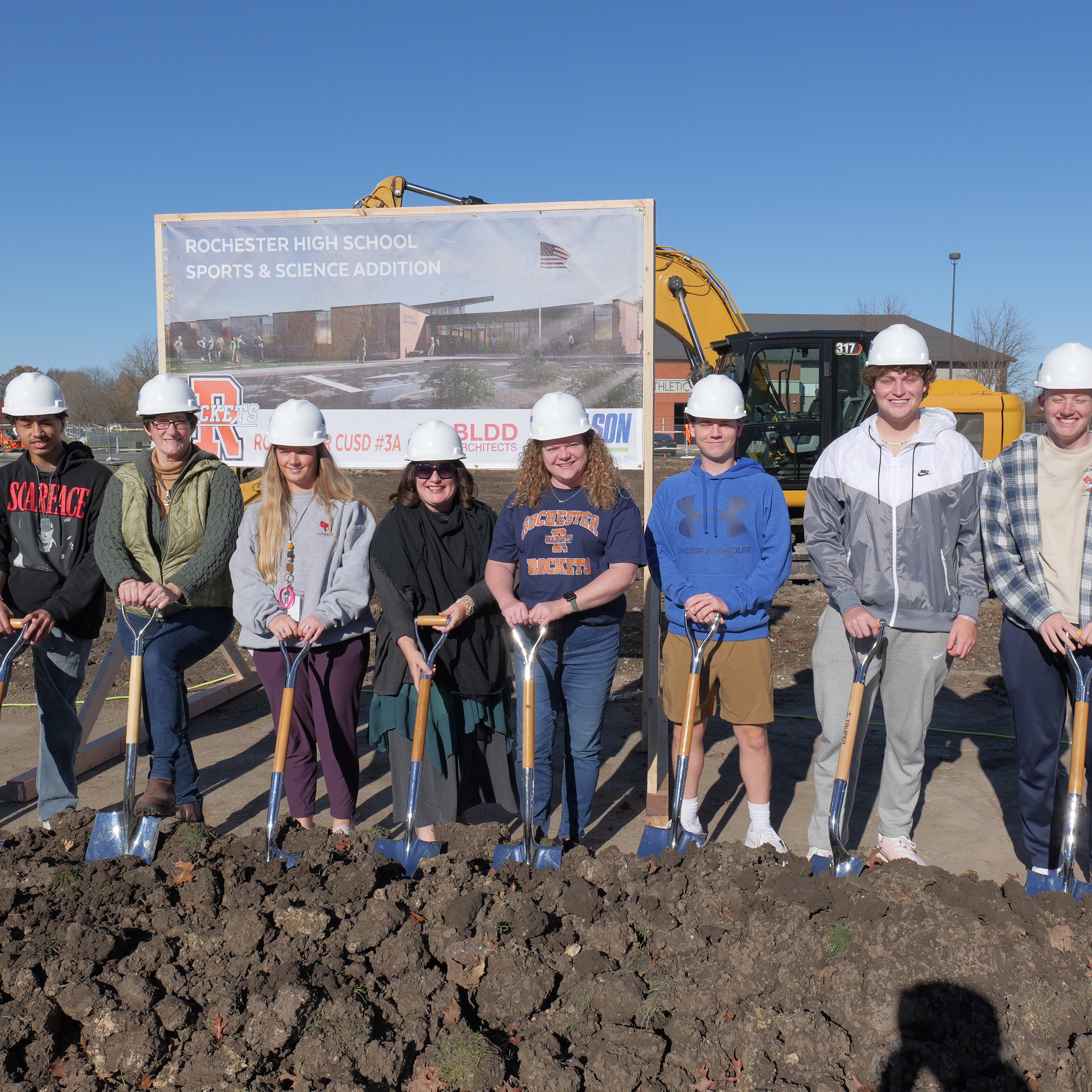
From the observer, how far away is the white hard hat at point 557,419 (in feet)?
13.4

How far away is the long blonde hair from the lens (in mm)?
4207

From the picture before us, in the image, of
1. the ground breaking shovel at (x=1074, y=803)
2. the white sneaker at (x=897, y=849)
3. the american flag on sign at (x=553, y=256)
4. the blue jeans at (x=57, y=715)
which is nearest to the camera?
the ground breaking shovel at (x=1074, y=803)

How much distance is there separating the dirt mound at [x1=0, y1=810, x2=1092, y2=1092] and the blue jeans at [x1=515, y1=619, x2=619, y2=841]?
0.55 m

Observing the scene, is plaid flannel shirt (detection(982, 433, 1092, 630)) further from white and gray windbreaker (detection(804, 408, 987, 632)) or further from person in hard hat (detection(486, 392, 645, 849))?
person in hard hat (detection(486, 392, 645, 849))

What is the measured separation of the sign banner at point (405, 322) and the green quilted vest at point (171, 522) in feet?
5.28

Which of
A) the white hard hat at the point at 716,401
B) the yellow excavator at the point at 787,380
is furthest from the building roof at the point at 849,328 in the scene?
the white hard hat at the point at 716,401

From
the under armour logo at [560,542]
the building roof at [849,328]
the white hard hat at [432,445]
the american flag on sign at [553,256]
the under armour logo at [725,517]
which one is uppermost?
the building roof at [849,328]

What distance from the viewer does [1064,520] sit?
3.72 meters

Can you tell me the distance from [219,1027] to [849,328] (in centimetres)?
5974

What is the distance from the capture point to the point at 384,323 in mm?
5957

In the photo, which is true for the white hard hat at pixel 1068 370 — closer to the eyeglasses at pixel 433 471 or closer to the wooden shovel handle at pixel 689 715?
the wooden shovel handle at pixel 689 715

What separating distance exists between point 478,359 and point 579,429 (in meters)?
1.97

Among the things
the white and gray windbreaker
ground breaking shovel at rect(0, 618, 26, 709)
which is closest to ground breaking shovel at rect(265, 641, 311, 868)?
ground breaking shovel at rect(0, 618, 26, 709)

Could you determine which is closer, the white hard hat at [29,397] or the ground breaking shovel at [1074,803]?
the ground breaking shovel at [1074,803]
